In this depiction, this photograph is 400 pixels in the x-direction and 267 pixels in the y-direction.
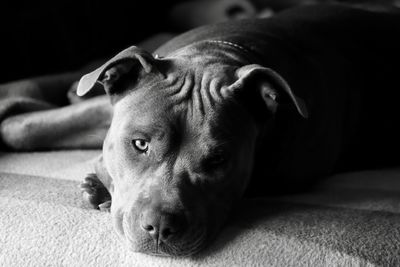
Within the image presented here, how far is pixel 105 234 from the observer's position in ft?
5.78

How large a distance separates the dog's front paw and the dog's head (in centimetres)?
4

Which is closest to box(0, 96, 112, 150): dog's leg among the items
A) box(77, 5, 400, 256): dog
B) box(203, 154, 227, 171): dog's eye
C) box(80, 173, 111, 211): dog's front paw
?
box(77, 5, 400, 256): dog

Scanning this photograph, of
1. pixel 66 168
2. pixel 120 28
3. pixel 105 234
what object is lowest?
pixel 120 28

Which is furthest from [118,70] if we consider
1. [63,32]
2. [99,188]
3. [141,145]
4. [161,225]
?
[63,32]

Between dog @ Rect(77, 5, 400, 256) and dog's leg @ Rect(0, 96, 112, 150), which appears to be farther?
dog's leg @ Rect(0, 96, 112, 150)

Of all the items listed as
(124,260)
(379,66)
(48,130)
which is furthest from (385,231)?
(48,130)

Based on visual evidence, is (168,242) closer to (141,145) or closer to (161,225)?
(161,225)

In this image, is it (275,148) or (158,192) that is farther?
(275,148)

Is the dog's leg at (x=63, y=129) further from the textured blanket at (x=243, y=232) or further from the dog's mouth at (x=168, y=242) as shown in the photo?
the dog's mouth at (x=168, y=242)

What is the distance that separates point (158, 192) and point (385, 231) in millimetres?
608

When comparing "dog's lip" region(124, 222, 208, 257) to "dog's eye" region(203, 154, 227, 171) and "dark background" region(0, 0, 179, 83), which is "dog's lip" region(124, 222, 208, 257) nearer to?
"dog's eye" region(203, 154, 227, 171)

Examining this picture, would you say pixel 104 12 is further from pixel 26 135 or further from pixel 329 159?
pixel 329 159

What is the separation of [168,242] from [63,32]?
201 cm

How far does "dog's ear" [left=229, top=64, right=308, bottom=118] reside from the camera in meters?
1.86
